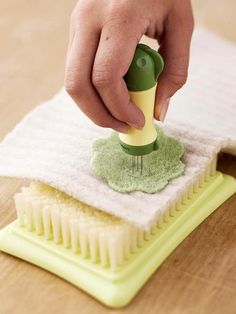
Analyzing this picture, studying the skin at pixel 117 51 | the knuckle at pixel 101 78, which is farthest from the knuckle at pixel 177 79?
the knuckle at pixel 101 78

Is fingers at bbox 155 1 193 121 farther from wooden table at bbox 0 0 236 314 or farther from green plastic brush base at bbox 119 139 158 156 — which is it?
wooden table at bbox 0 0 236 314

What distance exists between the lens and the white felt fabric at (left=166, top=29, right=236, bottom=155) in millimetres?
942

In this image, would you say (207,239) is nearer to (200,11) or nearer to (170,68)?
(170,68)

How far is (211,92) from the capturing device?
1.01 meters

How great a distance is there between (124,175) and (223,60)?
36 cm

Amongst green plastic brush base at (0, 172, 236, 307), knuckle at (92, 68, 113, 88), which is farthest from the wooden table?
knuckle at (92, 68, 113, 88)

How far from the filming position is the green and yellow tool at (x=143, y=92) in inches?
28.8

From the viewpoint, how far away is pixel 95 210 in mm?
792

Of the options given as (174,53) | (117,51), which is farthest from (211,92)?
(117,51)

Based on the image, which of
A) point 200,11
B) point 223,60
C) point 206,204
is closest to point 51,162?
point 206,204

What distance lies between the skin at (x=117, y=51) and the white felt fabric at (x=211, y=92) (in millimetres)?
117

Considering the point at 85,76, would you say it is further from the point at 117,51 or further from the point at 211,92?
the point at 211,92

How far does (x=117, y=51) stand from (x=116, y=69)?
23 millimetres

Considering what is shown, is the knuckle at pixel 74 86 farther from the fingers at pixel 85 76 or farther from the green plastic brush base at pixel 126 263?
the green plastic brush base at pixel 126 263
